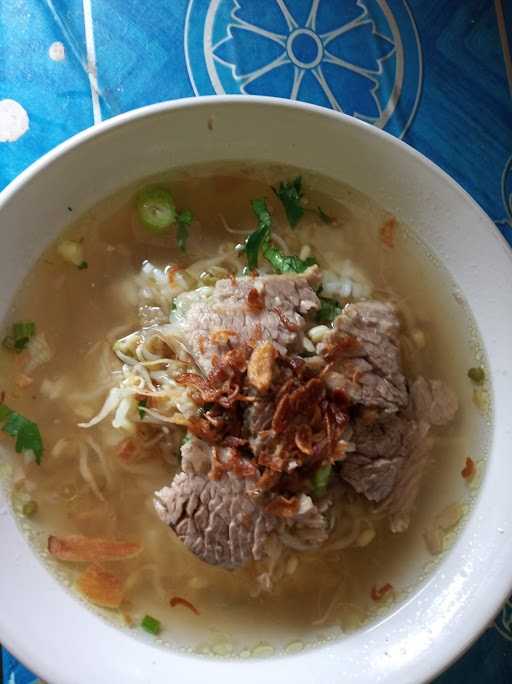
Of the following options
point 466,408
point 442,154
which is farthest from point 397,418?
point 442,154

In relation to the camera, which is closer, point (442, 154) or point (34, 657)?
point (34, 657)

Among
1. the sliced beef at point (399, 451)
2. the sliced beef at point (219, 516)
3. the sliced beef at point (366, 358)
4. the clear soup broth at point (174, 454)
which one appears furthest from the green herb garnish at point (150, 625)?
the sliced beef at point (366, 358)

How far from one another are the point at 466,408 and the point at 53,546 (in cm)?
145

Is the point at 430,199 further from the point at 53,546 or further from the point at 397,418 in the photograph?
the point at 53,546

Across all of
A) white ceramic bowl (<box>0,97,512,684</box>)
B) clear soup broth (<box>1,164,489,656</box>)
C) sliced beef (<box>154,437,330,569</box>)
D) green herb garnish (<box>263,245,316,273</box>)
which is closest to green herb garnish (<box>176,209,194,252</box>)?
clear soup broth (<box>1,164,489,656</box>)

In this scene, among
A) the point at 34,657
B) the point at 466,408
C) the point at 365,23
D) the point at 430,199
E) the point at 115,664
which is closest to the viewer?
the point at 34,657

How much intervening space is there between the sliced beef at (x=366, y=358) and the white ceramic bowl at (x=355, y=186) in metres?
0.36

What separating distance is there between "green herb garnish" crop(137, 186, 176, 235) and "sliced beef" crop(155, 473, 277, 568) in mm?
874

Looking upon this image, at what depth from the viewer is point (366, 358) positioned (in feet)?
6.98

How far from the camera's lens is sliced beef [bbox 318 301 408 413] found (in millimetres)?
2064

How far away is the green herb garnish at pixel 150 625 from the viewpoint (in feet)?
7.09

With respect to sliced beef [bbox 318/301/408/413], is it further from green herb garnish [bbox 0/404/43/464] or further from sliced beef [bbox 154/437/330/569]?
green herb garnish [bbox 0/404/43/464]

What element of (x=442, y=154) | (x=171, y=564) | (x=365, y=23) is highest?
(x=365, y=23)

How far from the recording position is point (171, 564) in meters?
2.24
